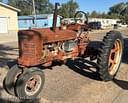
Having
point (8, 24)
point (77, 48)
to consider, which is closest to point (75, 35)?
point (77, 48)

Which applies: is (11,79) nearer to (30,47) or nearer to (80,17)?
(30,47)

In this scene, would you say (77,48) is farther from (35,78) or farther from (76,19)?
(35,78)

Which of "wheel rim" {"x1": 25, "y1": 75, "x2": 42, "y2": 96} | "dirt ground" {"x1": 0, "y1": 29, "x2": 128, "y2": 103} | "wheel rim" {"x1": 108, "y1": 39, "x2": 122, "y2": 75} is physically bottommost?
"dirt ground" {"x1": 0, "y1": 29, "x2": 128, "y2": 103}

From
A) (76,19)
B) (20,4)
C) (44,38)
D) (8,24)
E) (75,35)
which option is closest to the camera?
(44,38)

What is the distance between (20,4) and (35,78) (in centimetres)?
9894

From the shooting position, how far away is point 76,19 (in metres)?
9.39

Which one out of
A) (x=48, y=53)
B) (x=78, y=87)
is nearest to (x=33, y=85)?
(x=48, y=53)

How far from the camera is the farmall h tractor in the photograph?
666 centimetres

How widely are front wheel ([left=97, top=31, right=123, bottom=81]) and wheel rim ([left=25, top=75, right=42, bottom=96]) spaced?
1.83 m

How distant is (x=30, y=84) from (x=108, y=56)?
2413 millimetres

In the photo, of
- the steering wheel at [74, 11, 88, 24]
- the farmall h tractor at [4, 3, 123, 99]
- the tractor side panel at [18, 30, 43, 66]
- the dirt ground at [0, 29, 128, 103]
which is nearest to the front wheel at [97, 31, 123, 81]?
the farmall h tractor at [4, 3, 123, 99]

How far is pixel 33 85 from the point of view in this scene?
22.2 feet

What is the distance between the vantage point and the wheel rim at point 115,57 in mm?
8552

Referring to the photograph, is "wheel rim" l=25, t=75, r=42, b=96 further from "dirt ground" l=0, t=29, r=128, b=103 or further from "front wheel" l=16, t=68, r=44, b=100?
"dirt ground" l=0, t=29, r=128, b=103
